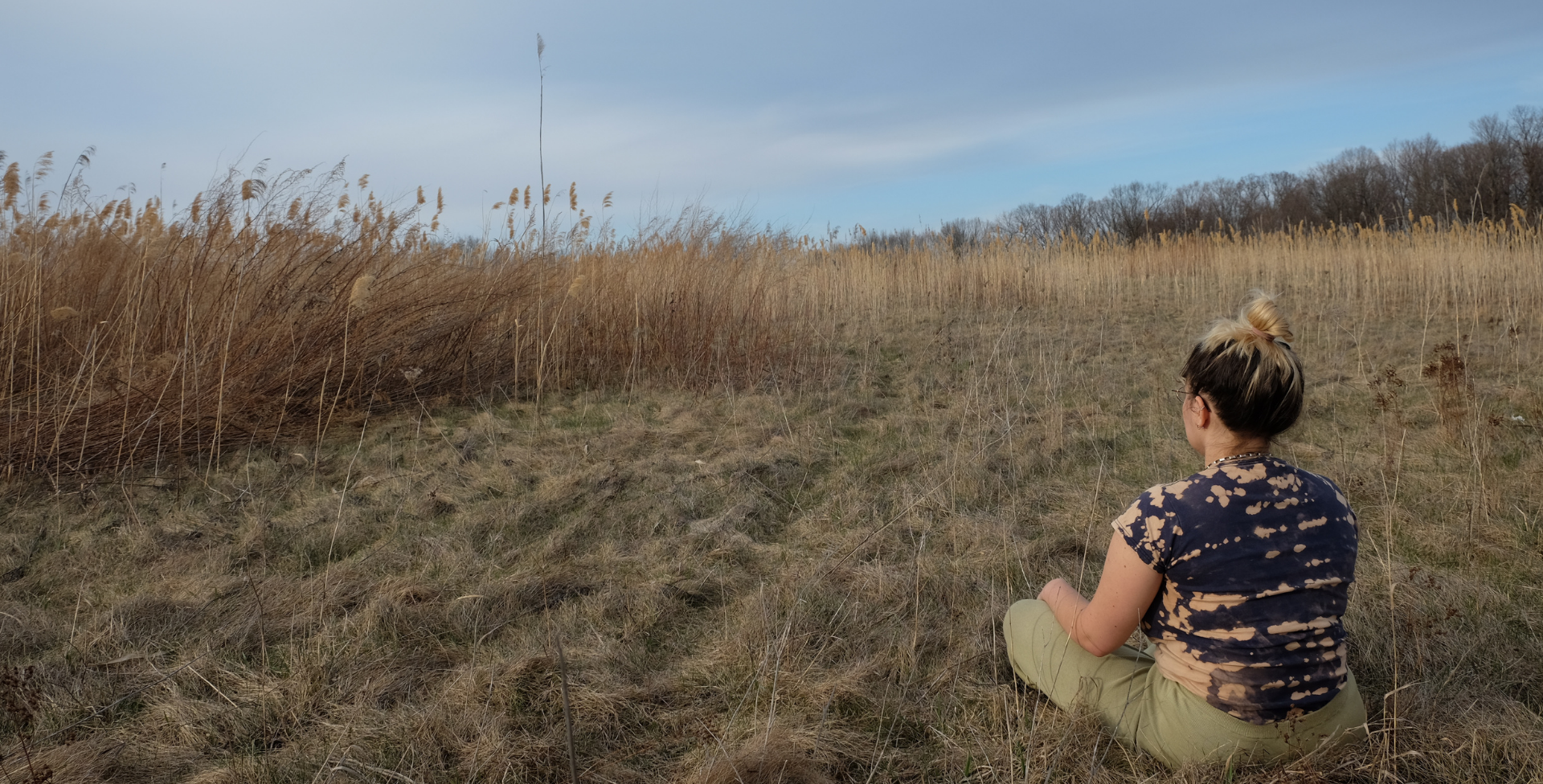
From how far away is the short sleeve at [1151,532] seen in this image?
153cm

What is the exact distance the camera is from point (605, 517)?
3541 mm

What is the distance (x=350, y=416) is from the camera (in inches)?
195

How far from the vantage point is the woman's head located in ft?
4.81

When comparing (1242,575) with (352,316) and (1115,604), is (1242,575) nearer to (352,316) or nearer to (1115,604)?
(1115,604)

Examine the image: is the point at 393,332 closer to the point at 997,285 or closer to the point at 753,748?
the point at 753,748

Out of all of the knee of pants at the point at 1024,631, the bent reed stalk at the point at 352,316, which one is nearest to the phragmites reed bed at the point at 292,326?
the bent reed stalk at the point at 352,316

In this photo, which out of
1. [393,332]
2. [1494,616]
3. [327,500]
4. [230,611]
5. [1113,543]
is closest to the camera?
[1113,543]

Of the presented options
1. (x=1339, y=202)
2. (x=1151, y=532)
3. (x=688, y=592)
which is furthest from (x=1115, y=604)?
(x=1339, y=202)

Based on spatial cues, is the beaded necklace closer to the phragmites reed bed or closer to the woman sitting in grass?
the woman sitting in grass

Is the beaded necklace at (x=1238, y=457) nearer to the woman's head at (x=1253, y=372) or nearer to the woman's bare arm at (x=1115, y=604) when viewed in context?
the woman's head at (x=1253, y=372)

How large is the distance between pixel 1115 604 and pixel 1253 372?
51cm

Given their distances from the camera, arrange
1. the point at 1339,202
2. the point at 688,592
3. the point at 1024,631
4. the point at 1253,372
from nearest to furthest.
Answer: the point at 1253,372 → the point at 1024,631 → the point at 688,592 → the point at 1339,202

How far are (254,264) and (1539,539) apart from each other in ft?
20.0

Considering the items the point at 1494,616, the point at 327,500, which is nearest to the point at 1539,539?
the point at 1494,616
